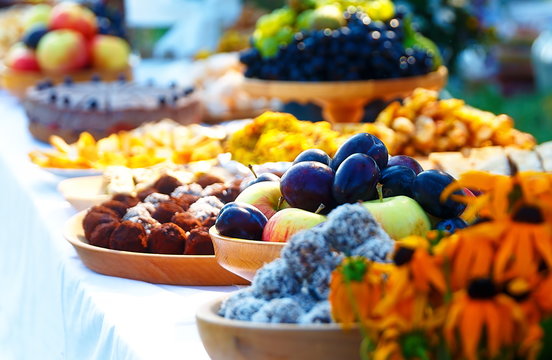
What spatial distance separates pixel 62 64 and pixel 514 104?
350 cm

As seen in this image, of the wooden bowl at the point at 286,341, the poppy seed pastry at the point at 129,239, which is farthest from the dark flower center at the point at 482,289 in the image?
the poppy seed pastry at the point at 129,239

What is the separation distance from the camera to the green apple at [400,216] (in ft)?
2.64

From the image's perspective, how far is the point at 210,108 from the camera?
2395mm

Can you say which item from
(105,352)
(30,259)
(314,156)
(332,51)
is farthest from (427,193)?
(332,51)

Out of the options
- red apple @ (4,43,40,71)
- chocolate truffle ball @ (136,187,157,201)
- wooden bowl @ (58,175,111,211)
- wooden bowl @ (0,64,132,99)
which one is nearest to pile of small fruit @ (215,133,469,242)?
chocolate truffle ball @ (136,187,157,201)

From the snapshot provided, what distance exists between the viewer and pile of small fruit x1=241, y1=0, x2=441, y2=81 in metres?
2.07

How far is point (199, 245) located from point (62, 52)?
6.06ft

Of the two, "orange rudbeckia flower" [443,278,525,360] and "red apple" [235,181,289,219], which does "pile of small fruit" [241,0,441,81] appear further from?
"orange rudbeckia flower" [443,278,525,360]

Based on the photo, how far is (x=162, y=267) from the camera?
3.23 ft

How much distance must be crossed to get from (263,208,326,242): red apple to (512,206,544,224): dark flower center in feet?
1.06

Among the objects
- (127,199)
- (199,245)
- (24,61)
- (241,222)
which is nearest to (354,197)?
(241,222)

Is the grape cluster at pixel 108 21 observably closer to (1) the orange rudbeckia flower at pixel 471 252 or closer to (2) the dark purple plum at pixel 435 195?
(2) the dark purple plum at pixel 435 195

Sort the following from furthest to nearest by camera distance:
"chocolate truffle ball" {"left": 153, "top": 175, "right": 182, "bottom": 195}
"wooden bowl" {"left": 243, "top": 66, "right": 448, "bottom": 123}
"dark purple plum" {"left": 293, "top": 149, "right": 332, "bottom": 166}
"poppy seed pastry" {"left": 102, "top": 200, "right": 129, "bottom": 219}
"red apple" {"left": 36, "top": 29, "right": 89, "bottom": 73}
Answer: "red apple" {"left": 36, "top": 29, "right": 89, "bottom": 73} → "wooden bowl" {"left": 243, "top": 66, "right": 448, "bottom": 123} → "chocolate truffle ball" {"left": 153, "top": 175, "right": 182, "bottom": 195} → "poppy seed pastry" {"left": 102, "top": 200, "right": 129, "bottom": 219} → "dark purple plum" {"left": 293, "top": 149, "right": 332, "bottom": 166}

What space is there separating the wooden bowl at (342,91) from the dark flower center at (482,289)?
155 cm
